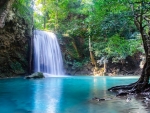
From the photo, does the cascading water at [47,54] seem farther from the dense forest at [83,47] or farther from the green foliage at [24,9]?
the green foliage at [24,9]

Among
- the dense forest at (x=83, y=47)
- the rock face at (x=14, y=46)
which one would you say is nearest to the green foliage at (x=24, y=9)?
the rock face at (x=14, y=46)

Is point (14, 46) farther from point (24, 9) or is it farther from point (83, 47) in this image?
point (83, 47)

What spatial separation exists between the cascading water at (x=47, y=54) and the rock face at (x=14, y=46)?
5.42ft

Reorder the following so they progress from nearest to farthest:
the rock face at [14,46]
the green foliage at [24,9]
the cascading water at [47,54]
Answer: the rock face at [14,46]
the green foliage at [24,9]
the cascading water at [47,54]

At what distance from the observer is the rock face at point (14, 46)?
24.5 metres

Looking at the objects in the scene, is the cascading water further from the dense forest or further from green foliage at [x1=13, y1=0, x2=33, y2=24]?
green foliage at [x1=13, y1=0, x2=33, y2=24]

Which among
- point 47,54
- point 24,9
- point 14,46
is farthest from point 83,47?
point 14,46

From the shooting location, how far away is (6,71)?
25266 mm

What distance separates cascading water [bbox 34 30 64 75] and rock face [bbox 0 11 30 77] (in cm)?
165

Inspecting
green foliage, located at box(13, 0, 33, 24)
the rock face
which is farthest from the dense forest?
the rock face

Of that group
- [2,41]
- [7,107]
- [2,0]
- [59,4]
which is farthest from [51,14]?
[7,107]

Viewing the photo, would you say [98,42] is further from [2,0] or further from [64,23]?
[2,0]

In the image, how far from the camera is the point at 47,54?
30.5 m

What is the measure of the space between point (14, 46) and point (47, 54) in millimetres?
5382
